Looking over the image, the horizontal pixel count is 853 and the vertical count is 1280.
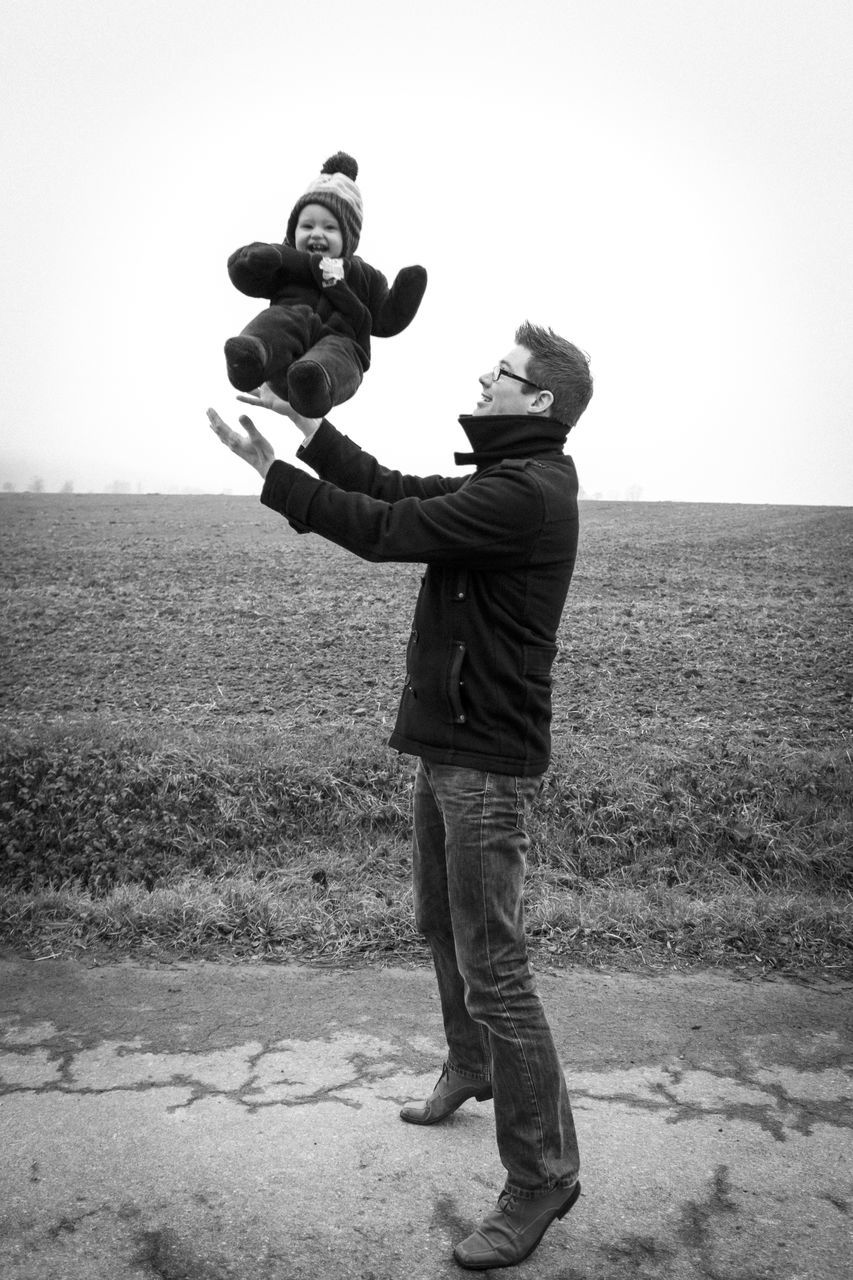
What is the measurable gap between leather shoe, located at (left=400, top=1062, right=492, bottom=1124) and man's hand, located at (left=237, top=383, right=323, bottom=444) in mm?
2034

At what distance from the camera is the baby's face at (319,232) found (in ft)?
10.5

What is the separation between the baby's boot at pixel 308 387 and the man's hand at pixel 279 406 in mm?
42

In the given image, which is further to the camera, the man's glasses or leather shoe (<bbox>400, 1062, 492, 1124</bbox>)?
leather shoe (<bbox>400, 1062, 492, 1124</bbox>)

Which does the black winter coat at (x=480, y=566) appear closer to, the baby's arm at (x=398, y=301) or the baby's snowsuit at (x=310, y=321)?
the baby's snowsuit at (x=310, y=321)

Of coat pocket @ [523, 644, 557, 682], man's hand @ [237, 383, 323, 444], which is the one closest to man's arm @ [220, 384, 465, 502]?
man's hand @ [237, 383, 323, 444]

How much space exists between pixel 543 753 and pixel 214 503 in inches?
749

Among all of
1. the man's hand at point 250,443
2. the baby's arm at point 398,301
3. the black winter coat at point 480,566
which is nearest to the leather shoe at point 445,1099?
the black winter coat at point 480,566

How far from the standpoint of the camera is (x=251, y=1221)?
257 cm

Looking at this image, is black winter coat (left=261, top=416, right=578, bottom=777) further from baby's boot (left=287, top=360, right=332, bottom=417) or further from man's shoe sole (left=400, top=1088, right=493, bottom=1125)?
man's shoe sole (left=400, top=1088, right=493, bottom=1125)

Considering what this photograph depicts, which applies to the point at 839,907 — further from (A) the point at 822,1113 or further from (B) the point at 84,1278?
(B) the point at 84,1278

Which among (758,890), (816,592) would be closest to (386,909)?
(758,890)

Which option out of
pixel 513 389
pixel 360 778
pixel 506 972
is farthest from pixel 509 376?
pixel 360 778

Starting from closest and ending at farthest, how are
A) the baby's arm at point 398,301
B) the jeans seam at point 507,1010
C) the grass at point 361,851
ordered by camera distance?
1. the jeans seam at point 507,1010
2. the baby's arm at point 398,301
3. the grass at point 361,851

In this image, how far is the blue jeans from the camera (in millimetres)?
2582
